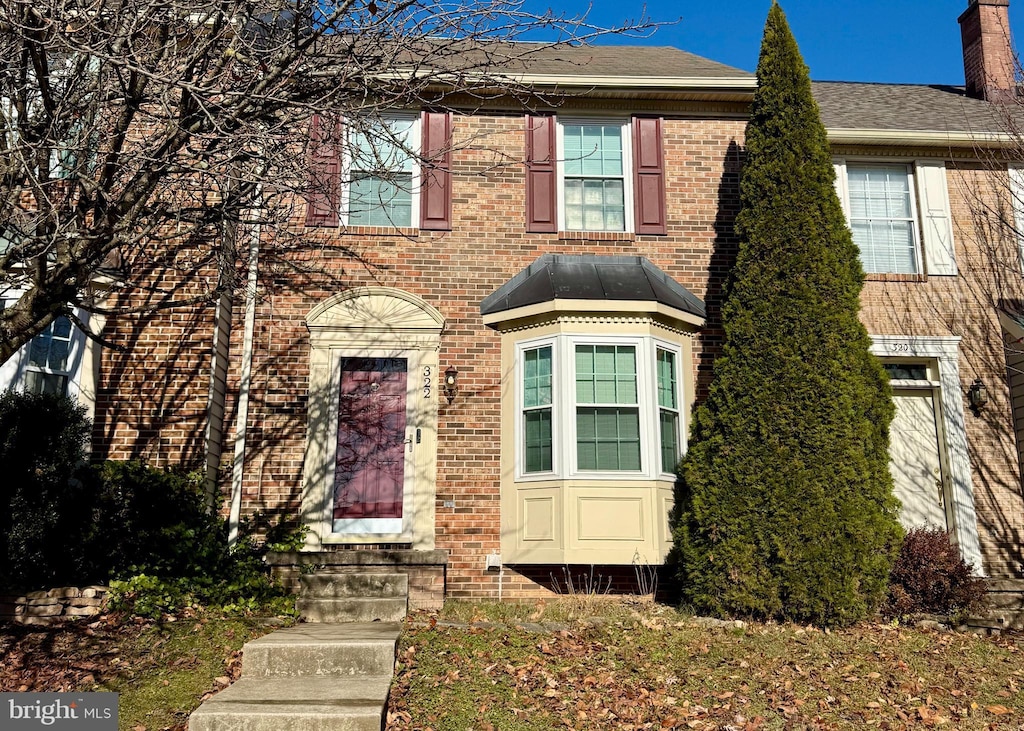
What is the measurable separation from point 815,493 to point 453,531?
3.70 meters

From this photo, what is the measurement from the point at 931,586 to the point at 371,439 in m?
5.80

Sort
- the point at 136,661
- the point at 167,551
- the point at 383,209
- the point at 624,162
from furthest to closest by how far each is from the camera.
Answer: the point at 624,162, the point at 383,209, the point at 167,551, the point at 136,661

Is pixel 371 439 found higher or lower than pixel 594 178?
lower

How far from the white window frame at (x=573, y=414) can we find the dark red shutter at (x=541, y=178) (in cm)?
154

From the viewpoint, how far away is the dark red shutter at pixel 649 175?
9.82 metres

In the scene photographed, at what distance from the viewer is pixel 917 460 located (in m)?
9.95

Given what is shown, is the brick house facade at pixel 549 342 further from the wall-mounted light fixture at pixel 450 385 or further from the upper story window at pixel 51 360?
the upper story window at pixel 51 360

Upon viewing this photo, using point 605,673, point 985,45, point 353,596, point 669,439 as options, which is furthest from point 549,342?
point 985,45

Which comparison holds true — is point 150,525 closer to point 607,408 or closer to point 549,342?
point 549,342

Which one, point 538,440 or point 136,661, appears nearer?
point 136,661

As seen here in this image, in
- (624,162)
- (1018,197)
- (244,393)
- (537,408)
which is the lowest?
(537,408)

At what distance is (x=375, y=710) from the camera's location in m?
4.98

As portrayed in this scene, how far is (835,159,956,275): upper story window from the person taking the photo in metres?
10.3

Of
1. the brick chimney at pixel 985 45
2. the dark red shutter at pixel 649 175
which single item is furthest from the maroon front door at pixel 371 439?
the brick chimney at pixel 985 45
